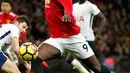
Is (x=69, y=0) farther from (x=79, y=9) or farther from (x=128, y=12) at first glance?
(x=128, y=12)

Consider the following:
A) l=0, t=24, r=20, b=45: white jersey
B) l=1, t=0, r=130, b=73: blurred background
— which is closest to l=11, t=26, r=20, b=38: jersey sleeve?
l=0, t=24, r=20, b=45: white jersey

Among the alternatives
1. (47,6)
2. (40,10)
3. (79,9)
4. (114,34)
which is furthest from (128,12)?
(47,6)

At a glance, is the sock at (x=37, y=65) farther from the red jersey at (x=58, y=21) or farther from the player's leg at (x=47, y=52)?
the red jersey at (x=58, y=21)

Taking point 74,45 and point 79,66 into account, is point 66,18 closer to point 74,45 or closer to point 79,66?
point 74,45

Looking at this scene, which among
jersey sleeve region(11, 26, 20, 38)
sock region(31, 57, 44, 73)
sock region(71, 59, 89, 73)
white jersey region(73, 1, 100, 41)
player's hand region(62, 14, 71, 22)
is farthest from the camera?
white jersey region(73, 1, 100, 41)

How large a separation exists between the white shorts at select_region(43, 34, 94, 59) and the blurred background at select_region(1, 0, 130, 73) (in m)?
6.47

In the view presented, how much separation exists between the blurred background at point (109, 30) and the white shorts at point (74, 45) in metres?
6.47

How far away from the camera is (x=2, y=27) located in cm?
736

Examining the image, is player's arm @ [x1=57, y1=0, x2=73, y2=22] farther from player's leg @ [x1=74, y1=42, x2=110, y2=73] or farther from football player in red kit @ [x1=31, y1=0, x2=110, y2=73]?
player's leg @ [x1=74, y1=42, x2=110, y2=73]

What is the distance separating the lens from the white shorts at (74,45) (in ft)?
25.9

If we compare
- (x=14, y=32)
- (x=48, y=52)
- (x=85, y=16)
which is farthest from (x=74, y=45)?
(x=85, y=16)

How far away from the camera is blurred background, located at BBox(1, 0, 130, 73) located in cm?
1520

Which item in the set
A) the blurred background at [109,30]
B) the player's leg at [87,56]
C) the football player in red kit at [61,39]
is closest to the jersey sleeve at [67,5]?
the football player in red kit at [61,39]

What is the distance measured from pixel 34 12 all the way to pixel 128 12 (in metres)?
4.45
